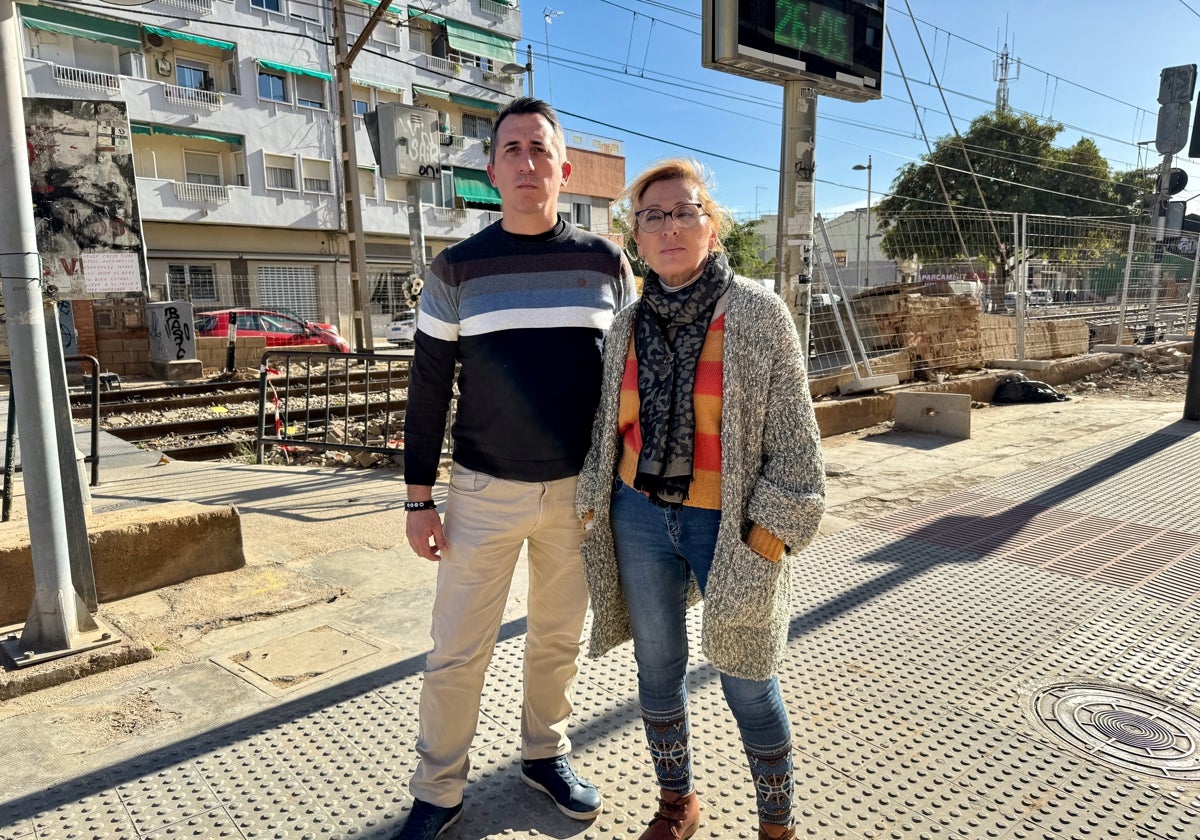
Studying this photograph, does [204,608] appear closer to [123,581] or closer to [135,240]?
[123,581]

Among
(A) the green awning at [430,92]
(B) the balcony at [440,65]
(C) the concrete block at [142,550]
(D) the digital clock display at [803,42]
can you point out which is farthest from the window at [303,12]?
(C) the concrete block at [142,550]

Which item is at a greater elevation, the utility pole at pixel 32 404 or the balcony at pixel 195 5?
the balcony at pixel 195 5

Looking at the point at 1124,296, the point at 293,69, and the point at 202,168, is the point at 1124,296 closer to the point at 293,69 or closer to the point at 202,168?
the point at 293,69

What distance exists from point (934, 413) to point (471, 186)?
32.0m

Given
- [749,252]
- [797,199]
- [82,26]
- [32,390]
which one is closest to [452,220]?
[82,26]

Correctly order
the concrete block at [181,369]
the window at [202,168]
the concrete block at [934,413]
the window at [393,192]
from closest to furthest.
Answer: the concrete block at [934,413] < the concrete block at [181,369] < the window at [202,168] < the window at [393,192]

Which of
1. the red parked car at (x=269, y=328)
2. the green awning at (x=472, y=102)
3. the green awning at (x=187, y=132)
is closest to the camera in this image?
the red parked car at (x=269, y=328)

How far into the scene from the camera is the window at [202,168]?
28.8m

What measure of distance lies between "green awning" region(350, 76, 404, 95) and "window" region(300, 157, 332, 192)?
335cm

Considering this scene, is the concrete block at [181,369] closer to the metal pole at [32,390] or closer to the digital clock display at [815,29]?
the digital clock display at [815,29]

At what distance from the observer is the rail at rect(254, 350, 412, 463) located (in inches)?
290

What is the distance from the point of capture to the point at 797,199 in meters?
6.61

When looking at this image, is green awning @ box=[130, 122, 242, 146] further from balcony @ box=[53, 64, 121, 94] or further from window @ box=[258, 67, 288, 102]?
window @ box=[258, 67, 288, 102]

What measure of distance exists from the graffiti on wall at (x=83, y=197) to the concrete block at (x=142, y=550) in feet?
3.61
